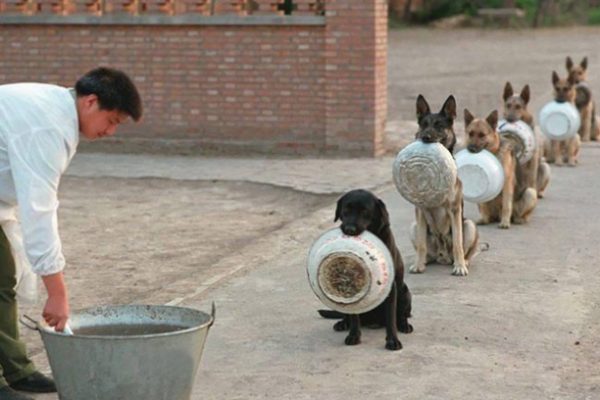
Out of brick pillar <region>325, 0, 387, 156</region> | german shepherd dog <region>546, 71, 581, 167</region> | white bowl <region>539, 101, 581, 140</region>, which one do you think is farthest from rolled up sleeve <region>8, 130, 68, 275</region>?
german shepherd dog <region>546, 71, 581, 167</region>

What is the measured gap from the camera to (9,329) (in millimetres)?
6633

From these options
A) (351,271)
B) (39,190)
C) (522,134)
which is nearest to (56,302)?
(39,190)

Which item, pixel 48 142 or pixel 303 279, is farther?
pixel 303 279

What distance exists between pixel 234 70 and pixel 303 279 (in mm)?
7779

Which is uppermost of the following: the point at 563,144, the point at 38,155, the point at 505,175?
the point at 38,155

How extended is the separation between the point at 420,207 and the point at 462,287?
0.68 meters

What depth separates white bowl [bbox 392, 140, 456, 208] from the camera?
9172 millimetres

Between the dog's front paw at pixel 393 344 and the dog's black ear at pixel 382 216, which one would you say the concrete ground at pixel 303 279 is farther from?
the dog's black ear at pixel 382 216

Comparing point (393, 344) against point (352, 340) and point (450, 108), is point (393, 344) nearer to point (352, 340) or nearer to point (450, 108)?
point (352, 340)

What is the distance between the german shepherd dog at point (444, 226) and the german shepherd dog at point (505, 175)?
1368mm

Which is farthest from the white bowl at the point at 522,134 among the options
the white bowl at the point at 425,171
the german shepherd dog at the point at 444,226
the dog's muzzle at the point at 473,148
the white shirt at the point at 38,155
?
the white shirt at the point at 38,155

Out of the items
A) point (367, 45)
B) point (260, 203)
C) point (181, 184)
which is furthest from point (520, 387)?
point (367, 45)

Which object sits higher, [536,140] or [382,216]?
[382,216]

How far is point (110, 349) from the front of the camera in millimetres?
5719
